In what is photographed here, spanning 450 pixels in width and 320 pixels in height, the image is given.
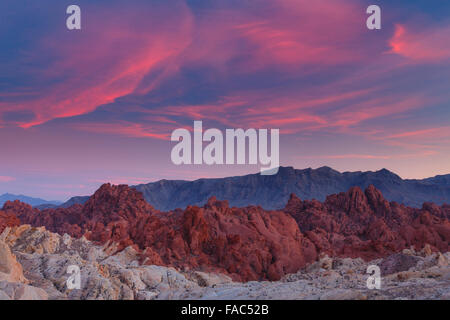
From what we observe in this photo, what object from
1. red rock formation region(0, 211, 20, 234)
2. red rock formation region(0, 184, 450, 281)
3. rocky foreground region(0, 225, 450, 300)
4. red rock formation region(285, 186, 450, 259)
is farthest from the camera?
red rock formation region(285, 186, 450, 259)

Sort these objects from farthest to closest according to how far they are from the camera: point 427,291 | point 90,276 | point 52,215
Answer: point 52,215 → point 90,276 → point 427,291

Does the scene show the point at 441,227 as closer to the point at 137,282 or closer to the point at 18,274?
the point at 137,282

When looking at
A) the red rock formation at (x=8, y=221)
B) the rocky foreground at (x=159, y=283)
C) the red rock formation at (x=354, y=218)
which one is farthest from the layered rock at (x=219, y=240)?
the rocky foreground at (x=159, y=283)

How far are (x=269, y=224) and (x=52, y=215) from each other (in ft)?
223

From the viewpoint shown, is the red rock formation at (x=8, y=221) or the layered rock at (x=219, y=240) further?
the red rock formation at (x=8, y=221)

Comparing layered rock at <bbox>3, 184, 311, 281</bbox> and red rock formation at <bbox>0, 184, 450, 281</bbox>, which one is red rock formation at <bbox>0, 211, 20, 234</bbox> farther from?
layered rock at <bbox>3, 184, 311, 281</bbox>

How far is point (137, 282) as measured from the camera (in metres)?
23.5

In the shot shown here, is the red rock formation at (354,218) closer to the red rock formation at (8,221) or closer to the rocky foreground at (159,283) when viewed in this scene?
the rocky foreground at (159,283)

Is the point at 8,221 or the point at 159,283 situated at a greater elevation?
the point at 8,221

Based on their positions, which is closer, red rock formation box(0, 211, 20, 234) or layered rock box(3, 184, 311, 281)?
layered rock box(3, 184, 311, 281)

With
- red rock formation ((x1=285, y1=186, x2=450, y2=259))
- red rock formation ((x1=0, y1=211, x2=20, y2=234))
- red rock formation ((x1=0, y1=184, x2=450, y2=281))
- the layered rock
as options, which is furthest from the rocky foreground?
red rock formation ((x1=285, y1=186, x2=450, y2=259))

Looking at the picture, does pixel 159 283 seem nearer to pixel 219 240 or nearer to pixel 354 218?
pixel 219 240

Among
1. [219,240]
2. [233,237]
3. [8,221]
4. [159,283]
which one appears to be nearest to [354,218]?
[233,237]
